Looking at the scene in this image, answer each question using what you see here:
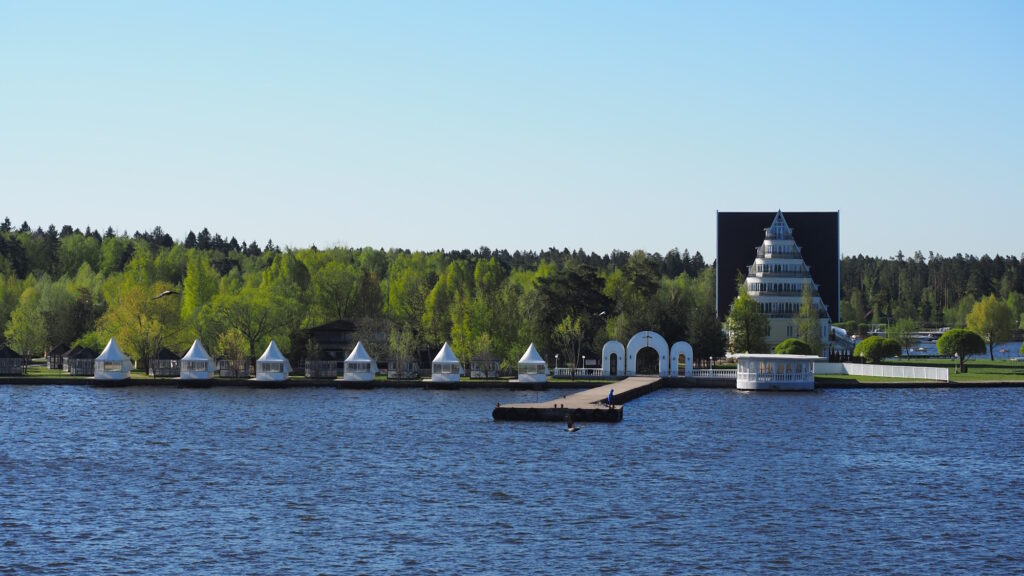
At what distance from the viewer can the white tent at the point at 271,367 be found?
11331 centimetres

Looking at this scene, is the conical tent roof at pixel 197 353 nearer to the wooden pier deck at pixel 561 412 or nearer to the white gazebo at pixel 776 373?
the wooden pier deck at pixel 561 412

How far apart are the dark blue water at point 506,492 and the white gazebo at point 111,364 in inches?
880

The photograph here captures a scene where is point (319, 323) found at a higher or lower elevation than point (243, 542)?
higher

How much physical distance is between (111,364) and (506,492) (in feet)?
233

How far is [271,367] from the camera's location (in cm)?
11375

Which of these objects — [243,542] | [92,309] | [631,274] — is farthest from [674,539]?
[92,309]

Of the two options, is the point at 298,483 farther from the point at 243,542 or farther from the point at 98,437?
the point at 98,437

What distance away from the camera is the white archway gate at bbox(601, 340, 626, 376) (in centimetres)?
11825

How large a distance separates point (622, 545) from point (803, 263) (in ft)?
347

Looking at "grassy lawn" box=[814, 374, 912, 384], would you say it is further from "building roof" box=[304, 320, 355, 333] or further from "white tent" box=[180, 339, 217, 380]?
"white tent" box=[180, 339, 217, 380]

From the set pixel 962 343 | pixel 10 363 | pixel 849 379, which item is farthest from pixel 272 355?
pixel 962 343

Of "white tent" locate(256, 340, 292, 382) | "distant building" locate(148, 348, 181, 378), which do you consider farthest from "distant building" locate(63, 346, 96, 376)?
"white tent" locate(256, 340, 292, 382)

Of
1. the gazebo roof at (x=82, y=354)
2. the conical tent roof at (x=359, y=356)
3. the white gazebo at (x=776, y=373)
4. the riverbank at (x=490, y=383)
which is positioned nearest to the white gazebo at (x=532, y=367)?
the riverbank at (x=490, y=383)

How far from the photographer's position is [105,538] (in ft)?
146
